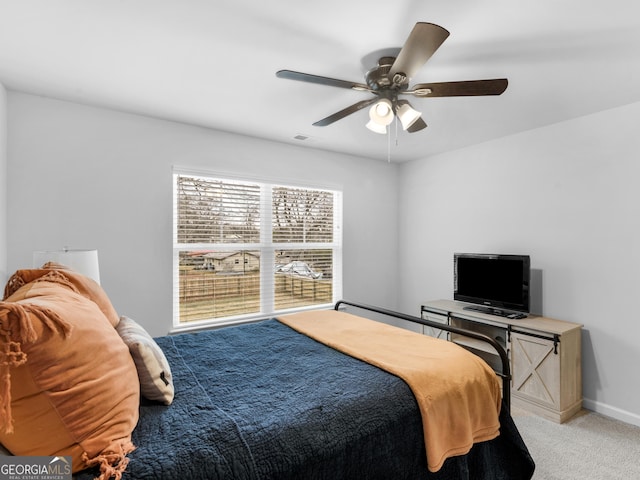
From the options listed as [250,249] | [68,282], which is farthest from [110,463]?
[250,249]

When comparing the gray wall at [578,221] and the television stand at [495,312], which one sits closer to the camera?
the gray wall at [578,221]

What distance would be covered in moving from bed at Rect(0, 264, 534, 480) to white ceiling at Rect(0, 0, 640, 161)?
1.29m

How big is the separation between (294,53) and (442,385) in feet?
6.42

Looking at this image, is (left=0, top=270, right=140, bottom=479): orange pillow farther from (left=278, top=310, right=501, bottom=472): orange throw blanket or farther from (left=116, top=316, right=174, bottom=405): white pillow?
(left=278, top=310, right=501, bottom=472): orange throw blanket

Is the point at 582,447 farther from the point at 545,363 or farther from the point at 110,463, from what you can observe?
the point at 110,463

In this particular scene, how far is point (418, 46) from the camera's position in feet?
5.14

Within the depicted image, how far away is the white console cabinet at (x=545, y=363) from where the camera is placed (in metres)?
2.75

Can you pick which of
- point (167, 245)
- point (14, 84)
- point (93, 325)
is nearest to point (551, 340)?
point (93, 325)

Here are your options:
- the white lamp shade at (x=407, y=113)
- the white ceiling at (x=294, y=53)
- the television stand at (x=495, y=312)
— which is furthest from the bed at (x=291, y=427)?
the white ceiling at (x=294, y=53)

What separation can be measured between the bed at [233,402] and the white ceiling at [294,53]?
129 cm

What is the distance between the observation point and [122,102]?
2740mm

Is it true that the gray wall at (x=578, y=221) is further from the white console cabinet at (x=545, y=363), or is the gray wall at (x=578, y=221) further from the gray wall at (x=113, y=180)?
the gray wall at (x=113, y=180)

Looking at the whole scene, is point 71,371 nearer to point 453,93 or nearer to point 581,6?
point 453,93

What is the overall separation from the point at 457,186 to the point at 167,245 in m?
3.21
